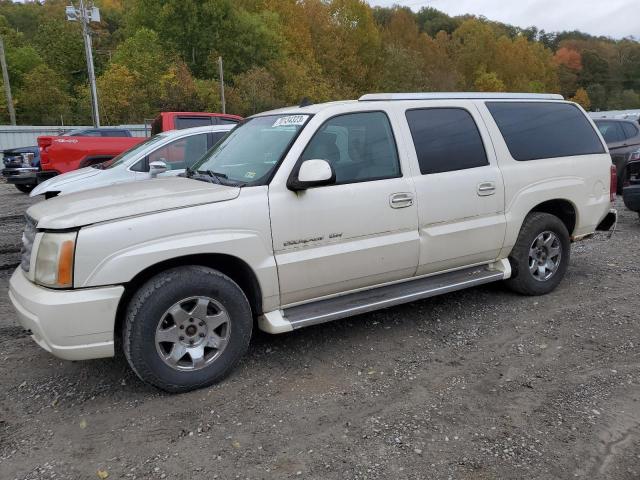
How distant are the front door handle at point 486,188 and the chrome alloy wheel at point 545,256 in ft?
2.72

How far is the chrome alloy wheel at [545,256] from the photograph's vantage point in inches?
203

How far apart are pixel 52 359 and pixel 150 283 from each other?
1.41 m

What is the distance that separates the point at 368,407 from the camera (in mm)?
3340

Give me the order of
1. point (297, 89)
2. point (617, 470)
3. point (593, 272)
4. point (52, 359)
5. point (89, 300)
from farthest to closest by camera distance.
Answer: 1. point (297, 89)
2. point (593, 272)
3. point (52, 359)
4. point (89, 300)
5. point (617, 470)

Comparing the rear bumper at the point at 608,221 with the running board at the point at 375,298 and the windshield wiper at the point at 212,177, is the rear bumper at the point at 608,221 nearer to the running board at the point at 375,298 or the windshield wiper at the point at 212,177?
the running board at the point at 375,298

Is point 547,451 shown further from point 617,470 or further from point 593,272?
point 593,272

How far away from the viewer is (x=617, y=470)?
271cm

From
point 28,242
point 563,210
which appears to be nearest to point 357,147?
point 28,242

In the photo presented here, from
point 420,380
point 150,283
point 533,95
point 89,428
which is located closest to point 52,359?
point 89,428

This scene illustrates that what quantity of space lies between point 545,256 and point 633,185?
3.89 meters

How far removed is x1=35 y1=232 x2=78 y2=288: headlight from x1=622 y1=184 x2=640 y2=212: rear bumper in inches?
308

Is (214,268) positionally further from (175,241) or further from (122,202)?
(122,202)

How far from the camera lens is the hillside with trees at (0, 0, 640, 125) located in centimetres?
4209

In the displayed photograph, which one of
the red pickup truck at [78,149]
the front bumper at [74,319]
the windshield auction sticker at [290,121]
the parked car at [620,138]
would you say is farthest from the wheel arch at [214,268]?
the parked car at [620,138]
